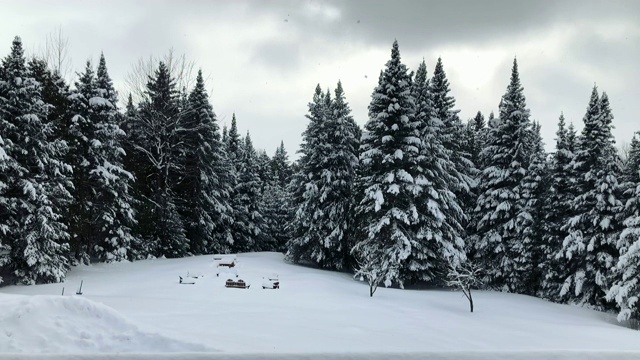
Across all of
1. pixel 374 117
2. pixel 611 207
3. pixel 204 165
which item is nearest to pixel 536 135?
pixel 611 207

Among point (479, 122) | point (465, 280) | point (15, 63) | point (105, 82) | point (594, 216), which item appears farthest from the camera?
point (479, 122)

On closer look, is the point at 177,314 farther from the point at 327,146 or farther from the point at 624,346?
the point at 327,146

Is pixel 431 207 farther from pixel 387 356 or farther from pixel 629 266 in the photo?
pixel 387 356

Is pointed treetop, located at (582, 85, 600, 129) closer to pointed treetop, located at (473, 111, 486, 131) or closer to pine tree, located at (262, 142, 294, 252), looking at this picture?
pointed treetop, located at (473, 111, 486, 131)

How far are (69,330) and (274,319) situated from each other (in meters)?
6.03

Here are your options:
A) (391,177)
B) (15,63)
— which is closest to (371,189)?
(391,177)

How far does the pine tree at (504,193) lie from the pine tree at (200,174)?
2099 centimetres

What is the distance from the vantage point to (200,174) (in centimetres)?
3544

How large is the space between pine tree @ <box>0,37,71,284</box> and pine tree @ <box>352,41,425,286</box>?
49.8 ft

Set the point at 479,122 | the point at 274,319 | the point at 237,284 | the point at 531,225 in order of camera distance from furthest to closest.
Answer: the point at 479,122, the point at 531,225, the point at 237,284, the point at 274,319

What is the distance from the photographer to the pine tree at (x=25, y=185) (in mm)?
18656

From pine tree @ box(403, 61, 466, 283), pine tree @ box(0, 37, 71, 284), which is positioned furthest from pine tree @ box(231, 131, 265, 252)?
pine tree @ box(0, 37, 71, 284)

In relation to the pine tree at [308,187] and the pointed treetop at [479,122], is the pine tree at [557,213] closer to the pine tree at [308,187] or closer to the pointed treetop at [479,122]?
the pine tree at [308,187]

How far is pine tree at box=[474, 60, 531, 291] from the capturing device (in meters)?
28.2
